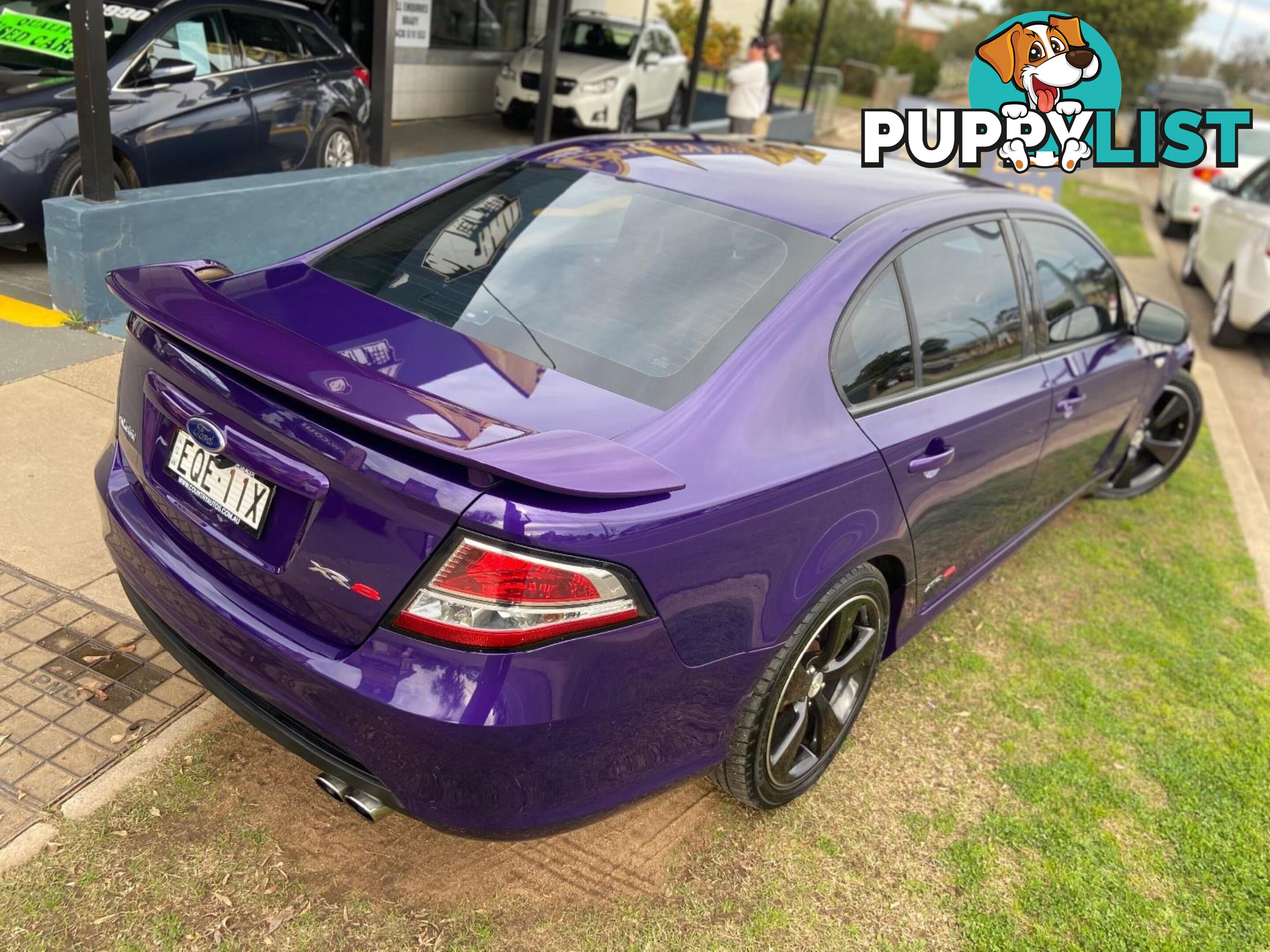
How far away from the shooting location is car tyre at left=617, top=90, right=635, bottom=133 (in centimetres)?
1416

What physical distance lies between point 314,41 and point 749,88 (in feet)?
20.1

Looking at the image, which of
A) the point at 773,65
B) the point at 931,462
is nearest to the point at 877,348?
the point at 931,462

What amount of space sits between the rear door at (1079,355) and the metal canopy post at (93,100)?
4178mm

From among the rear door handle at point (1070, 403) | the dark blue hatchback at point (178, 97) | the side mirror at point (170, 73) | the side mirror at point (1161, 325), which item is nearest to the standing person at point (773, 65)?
the dark blue hatchback at point (178, 97)

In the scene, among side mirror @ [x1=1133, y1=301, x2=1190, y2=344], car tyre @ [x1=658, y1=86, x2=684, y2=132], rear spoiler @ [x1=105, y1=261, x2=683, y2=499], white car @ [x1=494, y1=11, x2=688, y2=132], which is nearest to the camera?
rear spoiler @ [x1=105, y1=261, x2=683, y2=499]

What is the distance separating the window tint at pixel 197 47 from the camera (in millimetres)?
6543

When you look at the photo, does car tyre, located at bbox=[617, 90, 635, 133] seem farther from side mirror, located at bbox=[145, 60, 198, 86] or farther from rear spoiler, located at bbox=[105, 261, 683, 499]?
rear spoiler, located at bbox=[105, 261, 683, 499]

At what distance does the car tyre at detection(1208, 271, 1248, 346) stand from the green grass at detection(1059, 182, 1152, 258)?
3.51 metres

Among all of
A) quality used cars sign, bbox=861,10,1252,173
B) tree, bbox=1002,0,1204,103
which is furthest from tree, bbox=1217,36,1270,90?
quality used cars sign, bbox=861,10,1252,173

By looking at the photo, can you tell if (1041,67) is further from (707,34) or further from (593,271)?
(707,34)

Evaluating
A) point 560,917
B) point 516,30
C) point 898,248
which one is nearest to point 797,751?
point 560,917

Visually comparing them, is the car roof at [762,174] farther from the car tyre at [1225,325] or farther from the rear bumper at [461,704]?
the car tyre at [1225,325]

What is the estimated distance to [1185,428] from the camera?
5691 millimetres

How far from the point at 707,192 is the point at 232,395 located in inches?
59.6
